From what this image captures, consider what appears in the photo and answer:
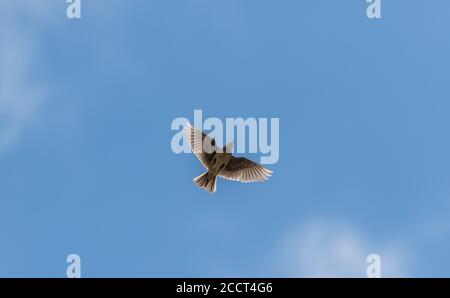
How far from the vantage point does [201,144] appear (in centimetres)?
3484

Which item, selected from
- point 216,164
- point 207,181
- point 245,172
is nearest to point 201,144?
point 216,164

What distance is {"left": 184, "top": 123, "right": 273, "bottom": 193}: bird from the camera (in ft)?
114

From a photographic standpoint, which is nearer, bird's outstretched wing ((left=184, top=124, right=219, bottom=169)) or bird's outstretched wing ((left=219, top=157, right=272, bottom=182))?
bird's outstretched wing ((left=184, top=124, right=219, bottom=169))

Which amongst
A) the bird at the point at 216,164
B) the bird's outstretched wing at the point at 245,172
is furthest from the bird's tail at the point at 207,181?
the bird's outstretched wing at the point at 245,172

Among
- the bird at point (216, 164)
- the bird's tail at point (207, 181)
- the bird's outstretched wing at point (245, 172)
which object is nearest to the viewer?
the bird at point (216, 164)

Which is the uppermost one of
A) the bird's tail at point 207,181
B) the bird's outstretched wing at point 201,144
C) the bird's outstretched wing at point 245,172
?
the bird's outstretched wing at point 201,144

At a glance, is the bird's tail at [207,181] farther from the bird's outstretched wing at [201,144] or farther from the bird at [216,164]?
the bird's outstretched wing at [201,144]

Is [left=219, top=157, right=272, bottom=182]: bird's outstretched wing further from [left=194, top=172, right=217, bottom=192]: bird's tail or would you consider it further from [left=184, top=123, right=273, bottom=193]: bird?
[left=194, top=172, right=217, bottom=192]: bird's tail

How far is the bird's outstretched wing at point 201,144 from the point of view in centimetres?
3469

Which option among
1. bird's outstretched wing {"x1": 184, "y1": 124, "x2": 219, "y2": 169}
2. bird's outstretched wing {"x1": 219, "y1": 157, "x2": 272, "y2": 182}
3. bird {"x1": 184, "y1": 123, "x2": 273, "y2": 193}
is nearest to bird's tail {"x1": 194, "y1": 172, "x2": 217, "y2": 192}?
bird {"x1": 184, "y1": 123, "x2": 273, "y2": 193}

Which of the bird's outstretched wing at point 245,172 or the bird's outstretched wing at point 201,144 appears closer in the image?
the bird's outstretched wing at point 201,144
